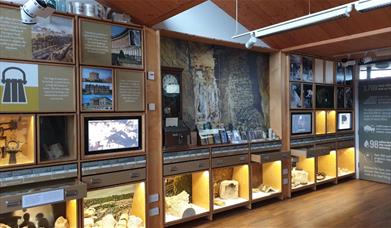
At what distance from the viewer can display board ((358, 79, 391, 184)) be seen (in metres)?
6.12

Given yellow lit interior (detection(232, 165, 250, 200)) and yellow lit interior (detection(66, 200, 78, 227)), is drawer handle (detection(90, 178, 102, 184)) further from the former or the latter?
yellow lit interior (detection(232, 165, 250, 200))

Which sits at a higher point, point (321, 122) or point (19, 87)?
point (19, 87)

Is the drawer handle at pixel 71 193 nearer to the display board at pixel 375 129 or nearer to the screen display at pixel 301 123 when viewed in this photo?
the screen display at pixel 301 123

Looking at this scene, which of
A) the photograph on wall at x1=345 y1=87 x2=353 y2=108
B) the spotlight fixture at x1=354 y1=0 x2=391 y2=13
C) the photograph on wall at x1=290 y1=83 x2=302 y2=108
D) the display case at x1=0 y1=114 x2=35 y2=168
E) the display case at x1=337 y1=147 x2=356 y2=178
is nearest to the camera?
the spotlight fixture at x1=354 y1=0 x2=391 y2=13

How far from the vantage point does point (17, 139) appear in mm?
2934

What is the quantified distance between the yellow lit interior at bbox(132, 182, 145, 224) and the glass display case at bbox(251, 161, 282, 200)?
1999mm

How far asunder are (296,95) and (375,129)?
6.92ft

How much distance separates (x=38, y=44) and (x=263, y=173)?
4.00 metres

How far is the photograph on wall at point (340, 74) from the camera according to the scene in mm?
6289

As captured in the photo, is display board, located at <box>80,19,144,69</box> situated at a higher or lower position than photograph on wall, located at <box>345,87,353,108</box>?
higher

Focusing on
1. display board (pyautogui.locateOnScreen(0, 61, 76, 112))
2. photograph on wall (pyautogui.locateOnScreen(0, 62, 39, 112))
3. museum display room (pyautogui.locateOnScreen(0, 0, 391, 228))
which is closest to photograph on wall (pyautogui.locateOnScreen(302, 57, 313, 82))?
museum display room (pyautogui.locateOnScreen(0, 0, 391, 228))

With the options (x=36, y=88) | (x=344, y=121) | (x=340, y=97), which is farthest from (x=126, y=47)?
(x=344, y=121)

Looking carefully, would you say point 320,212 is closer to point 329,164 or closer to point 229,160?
point 229,160

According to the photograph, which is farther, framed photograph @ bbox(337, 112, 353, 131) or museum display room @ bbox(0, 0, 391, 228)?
framed photograph @ bbox(337, 112, 353, 131)
